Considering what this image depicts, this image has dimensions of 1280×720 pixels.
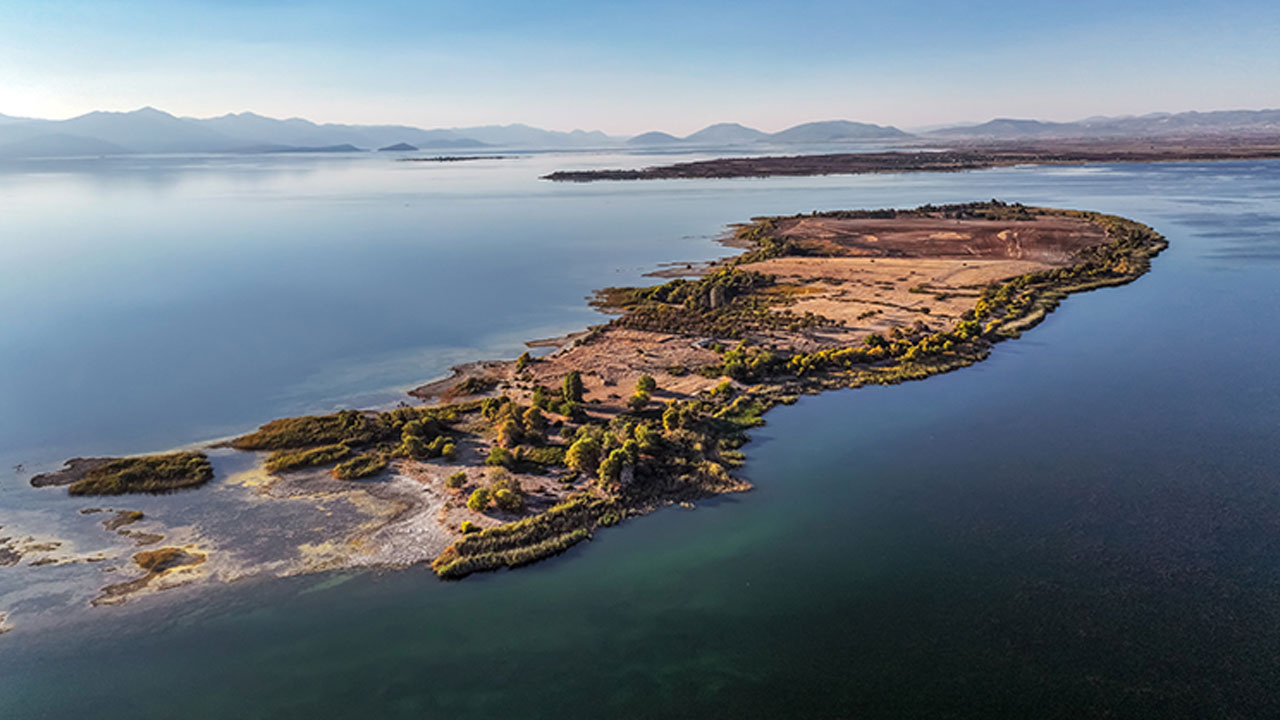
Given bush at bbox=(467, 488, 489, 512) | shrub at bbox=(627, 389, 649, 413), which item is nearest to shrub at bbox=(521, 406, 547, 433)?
shrub at bbox=(627, 389, 649, 413)

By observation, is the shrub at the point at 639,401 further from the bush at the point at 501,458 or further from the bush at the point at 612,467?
the bush at the point at 501,458

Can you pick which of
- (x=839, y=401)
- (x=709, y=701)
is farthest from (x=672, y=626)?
(x=839, y=401)

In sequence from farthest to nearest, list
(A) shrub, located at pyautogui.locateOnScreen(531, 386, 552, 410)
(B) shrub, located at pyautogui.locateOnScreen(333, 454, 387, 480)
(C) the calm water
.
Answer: (A) shrub, located at pyautogui.locateOnScreen(531, 386, 552, 410)
(B) shrub, located at pyautogui.locateOnScreen(333, 454, 387, 480)
(C) the calm water

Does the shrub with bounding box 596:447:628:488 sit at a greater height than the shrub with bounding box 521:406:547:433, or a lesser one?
lesser

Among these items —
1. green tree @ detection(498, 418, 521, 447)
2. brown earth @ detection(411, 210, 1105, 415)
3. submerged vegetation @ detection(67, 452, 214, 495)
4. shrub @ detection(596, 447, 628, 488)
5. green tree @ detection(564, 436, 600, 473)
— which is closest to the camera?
shrub @ detection(596, 447, 628, 488)

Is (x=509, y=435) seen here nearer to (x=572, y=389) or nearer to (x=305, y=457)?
(x=572, y=389)

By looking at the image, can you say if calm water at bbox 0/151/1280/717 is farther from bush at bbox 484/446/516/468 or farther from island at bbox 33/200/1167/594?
bush at bbox 484/446/516/468

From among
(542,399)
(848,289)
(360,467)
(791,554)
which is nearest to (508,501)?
(360,467)

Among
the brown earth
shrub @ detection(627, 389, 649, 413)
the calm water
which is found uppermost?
the brown earth
